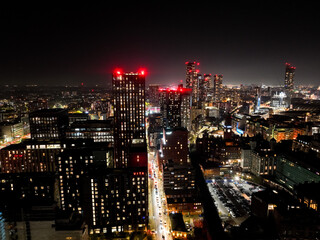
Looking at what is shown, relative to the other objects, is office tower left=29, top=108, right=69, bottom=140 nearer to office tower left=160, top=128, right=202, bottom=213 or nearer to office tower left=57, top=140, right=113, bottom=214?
office tower left=57, top=140, right=113, bottom=214

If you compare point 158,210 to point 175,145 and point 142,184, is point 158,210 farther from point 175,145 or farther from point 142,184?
point 175,145

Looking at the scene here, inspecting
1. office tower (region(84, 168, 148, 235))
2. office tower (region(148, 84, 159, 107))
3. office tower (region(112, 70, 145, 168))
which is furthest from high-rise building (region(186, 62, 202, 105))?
office tower (region(84, 168, 148, 235))

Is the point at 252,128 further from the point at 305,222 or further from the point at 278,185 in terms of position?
the point at 305,222

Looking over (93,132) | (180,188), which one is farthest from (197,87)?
(180,188)

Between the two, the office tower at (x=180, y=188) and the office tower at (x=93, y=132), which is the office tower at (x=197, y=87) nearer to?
the office tower at (x=93, y=132)

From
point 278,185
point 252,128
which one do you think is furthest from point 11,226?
point 252,128
